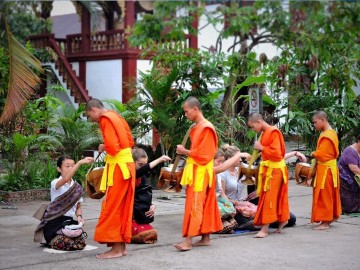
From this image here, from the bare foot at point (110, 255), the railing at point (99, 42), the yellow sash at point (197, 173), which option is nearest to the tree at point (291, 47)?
the railing at point (99, 42)

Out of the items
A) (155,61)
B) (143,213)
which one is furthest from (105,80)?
(143,213)

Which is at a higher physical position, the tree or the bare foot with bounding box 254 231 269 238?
the tree

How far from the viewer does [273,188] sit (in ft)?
32.1

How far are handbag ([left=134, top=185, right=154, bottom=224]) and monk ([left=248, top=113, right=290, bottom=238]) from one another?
5.10ft

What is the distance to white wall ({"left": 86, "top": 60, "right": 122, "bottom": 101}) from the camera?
23.3 m

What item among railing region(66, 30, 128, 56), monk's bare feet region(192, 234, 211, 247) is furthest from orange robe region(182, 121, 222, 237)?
railing region(66, 30, 128, 56)

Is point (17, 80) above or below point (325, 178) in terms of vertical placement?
above

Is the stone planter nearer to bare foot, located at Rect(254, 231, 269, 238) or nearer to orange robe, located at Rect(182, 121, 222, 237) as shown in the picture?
bare foot, located at Rect(254, 231, 269, 238)

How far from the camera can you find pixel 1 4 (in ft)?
32.0

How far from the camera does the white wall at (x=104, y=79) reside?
23.3 meters

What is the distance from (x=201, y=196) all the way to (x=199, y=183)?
0.15 metres

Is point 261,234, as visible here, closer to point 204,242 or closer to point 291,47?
point 204,242

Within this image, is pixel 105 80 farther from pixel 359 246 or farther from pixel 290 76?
pixel 359 246

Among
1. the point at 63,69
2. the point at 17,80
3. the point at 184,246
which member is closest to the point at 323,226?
the point at 184,246
